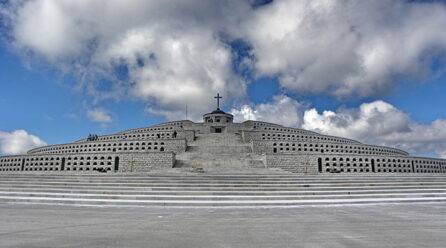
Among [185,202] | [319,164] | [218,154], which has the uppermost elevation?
[218,154]

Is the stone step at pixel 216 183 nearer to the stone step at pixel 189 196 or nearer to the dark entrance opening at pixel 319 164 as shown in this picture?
the stone step at pixel 189 196

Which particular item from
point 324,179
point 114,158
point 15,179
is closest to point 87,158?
point 114,158

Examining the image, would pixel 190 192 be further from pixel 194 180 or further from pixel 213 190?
pixel 194 180

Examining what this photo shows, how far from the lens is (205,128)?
47188mm

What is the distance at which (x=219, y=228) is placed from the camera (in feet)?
28.4

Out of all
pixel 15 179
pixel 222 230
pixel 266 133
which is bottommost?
pixel 222 230

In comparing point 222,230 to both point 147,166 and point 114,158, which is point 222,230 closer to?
point 147,166

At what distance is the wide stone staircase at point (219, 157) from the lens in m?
27.1

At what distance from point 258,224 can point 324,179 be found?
954 cm

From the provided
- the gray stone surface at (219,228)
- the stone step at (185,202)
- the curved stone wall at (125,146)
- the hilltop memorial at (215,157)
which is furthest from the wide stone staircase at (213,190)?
the curved stone wall at (125,146)

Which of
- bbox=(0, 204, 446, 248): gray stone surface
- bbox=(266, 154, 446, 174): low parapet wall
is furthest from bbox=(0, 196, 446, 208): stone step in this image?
bbox=(266, 154, 446, 174): low parapet wall

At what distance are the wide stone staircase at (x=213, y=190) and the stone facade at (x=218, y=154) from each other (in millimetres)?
10071

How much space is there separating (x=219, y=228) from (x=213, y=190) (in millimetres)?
7013

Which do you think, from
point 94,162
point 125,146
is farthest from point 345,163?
point 94,162
